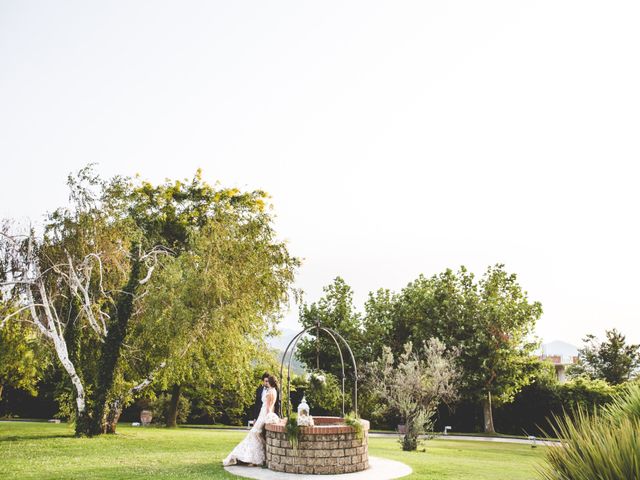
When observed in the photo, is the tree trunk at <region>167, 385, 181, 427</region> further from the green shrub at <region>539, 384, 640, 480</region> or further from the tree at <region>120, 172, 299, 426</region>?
the green shrub at <region>539, 384, 640, 480</region>

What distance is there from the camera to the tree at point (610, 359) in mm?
43562

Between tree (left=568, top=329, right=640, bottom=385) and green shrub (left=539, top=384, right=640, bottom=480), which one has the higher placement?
tree (left=568, top=329, right=640, bottom=385)

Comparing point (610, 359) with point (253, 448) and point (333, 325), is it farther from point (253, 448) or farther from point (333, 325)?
point (253, 448)

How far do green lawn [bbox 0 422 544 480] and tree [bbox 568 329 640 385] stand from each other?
30.7 m

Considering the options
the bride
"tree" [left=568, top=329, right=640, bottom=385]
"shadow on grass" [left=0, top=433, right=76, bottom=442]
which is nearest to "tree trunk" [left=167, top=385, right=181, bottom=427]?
"shadow on grass" [left=0, top=433, right=76, bottom=442]

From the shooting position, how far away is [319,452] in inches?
437

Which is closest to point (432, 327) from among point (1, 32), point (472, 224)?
point (472, 224)

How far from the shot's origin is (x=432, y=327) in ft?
102

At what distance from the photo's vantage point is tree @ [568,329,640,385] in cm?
4356

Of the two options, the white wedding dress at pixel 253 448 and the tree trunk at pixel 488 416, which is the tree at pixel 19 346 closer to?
the white wedding dress at pixel 253 448

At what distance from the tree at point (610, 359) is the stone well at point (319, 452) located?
1499 inches

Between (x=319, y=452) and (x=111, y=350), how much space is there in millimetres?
11207

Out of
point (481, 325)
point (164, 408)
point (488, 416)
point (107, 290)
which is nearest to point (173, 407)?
point (164, 408)

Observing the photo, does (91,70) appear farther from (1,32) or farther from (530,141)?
(530,141)
